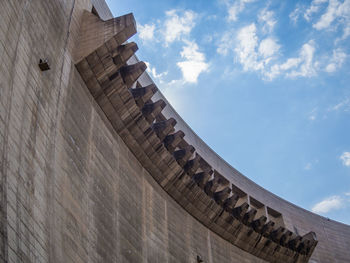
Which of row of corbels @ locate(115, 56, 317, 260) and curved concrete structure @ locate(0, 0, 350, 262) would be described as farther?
row of corbels @ locate(115, 56, 317, 260)

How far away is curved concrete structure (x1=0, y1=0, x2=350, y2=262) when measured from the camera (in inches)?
446

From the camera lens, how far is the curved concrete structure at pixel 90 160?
1132 centimetres

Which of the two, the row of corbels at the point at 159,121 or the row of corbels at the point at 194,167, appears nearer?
the row of corbels at the point at 159,121

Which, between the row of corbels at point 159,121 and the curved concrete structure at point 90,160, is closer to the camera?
the curved concrete structure at point 90,160

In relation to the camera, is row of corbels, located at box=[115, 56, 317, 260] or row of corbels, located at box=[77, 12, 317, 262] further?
row of corbels, located at box=[115, 56, 317, 260]

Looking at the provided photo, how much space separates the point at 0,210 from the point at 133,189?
9.57 metres

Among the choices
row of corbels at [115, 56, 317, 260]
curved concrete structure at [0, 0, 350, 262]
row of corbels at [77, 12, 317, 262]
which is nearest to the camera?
curved concrete structure at [0, 0, 350, 262]

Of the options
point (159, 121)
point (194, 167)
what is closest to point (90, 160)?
point (194, 167)

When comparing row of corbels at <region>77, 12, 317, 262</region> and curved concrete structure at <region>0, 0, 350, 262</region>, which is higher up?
row of corbels at <region>77, 12, 317, 262</region>

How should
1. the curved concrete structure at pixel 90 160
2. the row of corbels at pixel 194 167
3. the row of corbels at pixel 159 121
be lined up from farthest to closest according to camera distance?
1. the row of corbels at pixel 194 167
2. the row of corbels at pixel 159 121
3. the curved concrete structure at pixel 90 160

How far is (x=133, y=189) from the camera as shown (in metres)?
19.0

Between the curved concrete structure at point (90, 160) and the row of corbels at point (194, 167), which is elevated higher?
the row of corbels at point (194, 167)

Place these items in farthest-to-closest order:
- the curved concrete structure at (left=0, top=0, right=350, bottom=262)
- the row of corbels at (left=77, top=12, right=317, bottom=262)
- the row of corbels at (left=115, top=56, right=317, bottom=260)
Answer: the row of corbels at (left=115, top=56, right=317, bottom=260), the row of corbels at (left=77, top=12, right=317, bottom=262), the curved concrete structure at (left=0, top=0, right=350, bottom=262)

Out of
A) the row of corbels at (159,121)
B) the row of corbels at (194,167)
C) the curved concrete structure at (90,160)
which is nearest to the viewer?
the curved concrete structure at (90,160)
